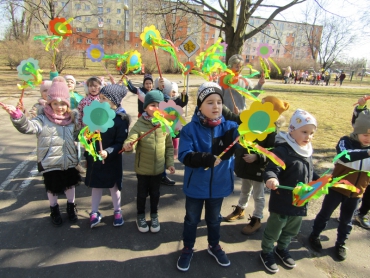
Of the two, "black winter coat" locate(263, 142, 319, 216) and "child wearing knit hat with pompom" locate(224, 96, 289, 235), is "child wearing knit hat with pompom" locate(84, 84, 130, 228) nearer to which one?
"child wearing knit hat with pompom" locate(224, 96, 289, 235)

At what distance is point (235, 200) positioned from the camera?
139 inches

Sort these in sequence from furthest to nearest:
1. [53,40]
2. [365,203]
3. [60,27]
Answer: [53,40] < [60,27] < [365,203]

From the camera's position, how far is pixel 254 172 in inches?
107

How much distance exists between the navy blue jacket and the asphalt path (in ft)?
2.45

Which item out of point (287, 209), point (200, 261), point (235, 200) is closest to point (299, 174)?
point (287, 209)

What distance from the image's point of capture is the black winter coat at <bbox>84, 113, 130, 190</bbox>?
2.69 meters

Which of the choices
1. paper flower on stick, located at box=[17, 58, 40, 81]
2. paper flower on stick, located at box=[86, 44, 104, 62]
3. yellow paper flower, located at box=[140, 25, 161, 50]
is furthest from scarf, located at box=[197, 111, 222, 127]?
paper flower on stick, located at box=[86, 44, 104, 62]

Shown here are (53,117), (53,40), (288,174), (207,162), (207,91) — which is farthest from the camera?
(53,40)

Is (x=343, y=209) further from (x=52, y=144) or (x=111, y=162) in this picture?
(x=52, y=144)

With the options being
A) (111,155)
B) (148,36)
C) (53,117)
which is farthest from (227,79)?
(53,117)

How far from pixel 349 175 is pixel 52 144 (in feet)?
10.2

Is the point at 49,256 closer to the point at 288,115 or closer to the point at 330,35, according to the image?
the point at 288,115

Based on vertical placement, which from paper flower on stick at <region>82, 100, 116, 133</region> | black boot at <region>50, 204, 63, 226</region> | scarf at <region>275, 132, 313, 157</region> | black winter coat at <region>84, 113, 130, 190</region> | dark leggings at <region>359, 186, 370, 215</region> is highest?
paper flower on stick at <region>82, 100, 116, 133</region>

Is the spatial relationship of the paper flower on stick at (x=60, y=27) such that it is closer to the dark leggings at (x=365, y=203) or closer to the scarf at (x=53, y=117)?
the scarf at (x=53, y=117)
